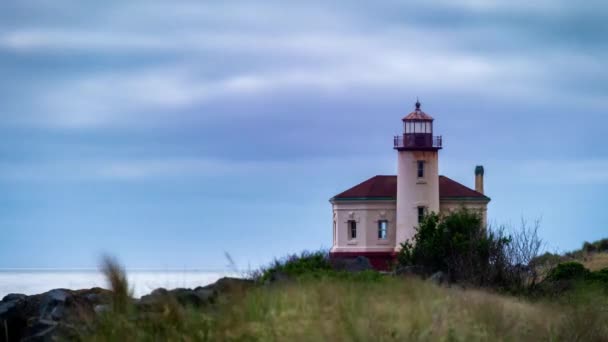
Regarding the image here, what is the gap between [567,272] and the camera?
34.8 metres

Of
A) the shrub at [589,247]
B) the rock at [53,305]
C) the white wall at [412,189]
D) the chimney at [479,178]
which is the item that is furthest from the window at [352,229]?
the rock at [53,305]

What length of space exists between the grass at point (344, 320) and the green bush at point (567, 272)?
14347 mm

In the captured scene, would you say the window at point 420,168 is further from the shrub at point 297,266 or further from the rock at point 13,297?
the rock at point 13,297

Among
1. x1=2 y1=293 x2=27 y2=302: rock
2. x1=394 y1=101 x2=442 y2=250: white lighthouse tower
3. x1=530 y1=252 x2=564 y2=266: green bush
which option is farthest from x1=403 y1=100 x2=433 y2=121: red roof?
x1=2 y1=293 x2=27 y2=302: rock

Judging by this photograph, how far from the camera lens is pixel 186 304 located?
16.3 m

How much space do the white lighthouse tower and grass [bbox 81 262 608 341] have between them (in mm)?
33028

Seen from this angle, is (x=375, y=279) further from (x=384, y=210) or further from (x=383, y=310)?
(x=384, y=210)

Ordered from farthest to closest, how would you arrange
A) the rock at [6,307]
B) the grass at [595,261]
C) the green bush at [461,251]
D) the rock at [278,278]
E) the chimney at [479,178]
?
the chimney at [479,178]
the grass at [595,261]
the green bush at [461,251]
the rock at [278,278]
the rock at [6,307]

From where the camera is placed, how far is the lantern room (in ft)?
172

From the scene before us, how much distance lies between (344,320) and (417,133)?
39928 millimetres

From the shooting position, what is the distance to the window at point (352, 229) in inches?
2100

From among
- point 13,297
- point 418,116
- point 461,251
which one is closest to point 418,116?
point 418,116

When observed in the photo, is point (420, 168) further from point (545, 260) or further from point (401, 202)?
point (545, 260)

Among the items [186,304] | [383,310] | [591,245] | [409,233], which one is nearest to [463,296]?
[383,310]
